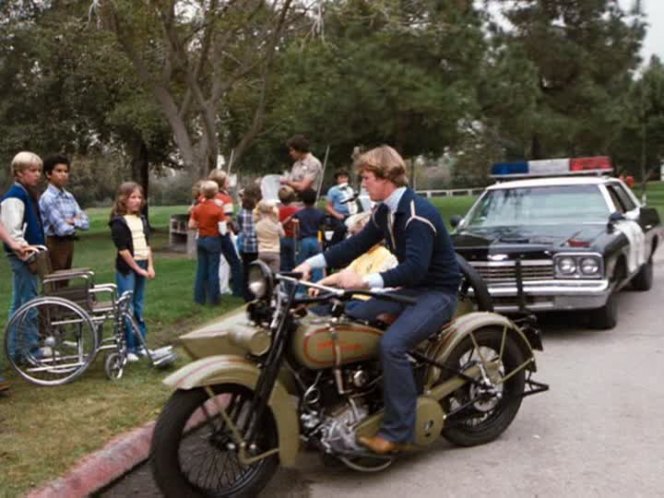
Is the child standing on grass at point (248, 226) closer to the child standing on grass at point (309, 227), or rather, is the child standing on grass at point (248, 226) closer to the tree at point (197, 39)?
the child standing on grass at point (309, 227)

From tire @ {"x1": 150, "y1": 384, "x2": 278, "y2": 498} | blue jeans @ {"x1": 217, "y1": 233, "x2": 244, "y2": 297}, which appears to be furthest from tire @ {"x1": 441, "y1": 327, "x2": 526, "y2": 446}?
blue jeans @ {"x1": 217, "y1": 233, "x2": 244, "y2": 297}

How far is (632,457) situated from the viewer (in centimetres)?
519

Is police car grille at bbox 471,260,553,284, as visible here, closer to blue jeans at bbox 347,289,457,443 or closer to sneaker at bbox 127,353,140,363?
sneaker at bbox 127,353,140,363

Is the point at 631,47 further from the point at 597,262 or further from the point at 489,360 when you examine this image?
the point at 489,360

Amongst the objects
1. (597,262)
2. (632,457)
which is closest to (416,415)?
(632,457)

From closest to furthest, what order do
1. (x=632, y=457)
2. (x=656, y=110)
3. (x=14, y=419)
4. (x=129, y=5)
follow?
1. (x=632, y=457)
2. (x=14, y=419)
3. (x=129, y=5)
4. (x=656, y=110)

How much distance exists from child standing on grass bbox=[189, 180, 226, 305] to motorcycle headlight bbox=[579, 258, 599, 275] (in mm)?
4101

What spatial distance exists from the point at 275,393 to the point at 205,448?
1.49 feet

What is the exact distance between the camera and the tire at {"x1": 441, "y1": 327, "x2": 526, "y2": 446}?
5.30 metres

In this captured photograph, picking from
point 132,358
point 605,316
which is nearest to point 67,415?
point 132,358

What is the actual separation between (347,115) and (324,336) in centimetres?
2109

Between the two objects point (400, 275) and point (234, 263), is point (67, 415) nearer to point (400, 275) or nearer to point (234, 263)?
point (400, 275)

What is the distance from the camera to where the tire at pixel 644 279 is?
39.0 ft

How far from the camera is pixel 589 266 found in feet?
28.2
